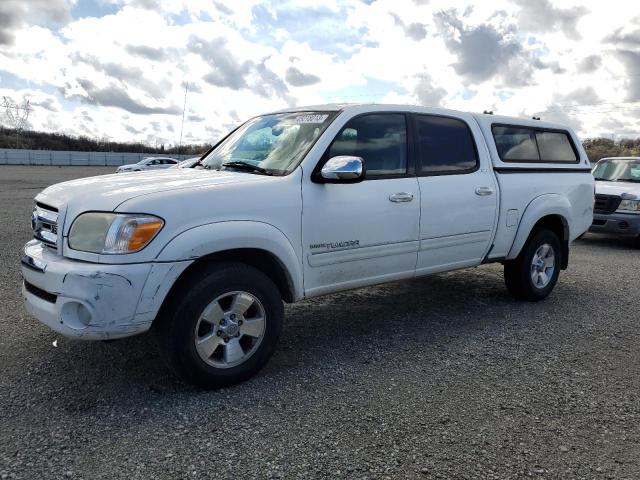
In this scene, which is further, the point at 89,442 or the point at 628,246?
the point at 628,246

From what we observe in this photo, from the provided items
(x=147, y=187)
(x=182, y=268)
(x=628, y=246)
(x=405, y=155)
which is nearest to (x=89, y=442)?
(x=182, y=268)

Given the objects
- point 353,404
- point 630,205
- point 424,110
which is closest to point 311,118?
point 424,110

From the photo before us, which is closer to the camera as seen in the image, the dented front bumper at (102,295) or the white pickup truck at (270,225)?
the dented front bumper at (102,295)

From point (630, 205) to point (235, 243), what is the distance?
859 cm

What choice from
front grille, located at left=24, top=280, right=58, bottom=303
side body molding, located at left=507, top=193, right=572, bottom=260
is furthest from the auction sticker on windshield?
side body molding, located at left=507, top=193, right=572, bottom=260

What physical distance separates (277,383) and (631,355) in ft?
9.29

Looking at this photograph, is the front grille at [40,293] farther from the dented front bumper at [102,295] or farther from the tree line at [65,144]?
the tree line at [65,144]

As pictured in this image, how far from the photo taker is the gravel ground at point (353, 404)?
2.75 metres

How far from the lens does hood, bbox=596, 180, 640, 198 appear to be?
9648 millimetres

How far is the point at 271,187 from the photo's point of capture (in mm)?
3641

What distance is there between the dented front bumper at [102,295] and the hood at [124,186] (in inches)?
14.8

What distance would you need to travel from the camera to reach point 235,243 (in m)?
3.40

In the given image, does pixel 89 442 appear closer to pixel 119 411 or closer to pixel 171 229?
pixel 119 411

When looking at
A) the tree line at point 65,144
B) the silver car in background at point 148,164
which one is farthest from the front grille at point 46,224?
the tree line at point 65,144
